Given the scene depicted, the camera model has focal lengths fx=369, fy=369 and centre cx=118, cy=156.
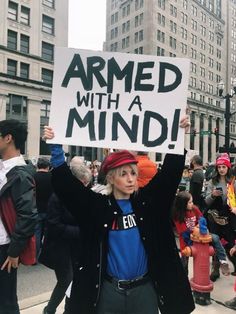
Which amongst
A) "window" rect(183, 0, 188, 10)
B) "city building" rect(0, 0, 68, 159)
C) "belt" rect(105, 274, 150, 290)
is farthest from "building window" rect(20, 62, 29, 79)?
"window" rect(183, 0, 188, 10)

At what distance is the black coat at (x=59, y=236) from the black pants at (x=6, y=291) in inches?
24.9

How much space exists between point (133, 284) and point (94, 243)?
35cm

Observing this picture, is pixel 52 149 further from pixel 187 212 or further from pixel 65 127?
pixel 187 212

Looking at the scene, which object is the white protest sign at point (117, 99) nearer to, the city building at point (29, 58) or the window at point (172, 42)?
the city building at point (29, 58)

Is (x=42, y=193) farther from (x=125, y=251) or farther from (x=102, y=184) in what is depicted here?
(x=125, y=251)

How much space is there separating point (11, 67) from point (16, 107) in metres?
3.93

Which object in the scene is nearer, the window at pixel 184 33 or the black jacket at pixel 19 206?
the black jacket at pixel 19 206

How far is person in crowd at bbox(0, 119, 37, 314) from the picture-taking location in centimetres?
287

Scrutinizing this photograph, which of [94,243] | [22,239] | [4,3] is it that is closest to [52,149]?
[94,243]

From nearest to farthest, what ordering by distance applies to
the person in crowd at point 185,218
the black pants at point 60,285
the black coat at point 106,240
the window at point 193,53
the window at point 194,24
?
the black coat at point 106,240, the black pants at point 60,285, the person in crowd at point 185,218, the window at point 193,53, the window at point 194,24

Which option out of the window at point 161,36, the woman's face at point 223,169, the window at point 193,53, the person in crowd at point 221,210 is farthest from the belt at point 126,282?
the window at point 193,53

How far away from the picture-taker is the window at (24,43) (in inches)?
1464

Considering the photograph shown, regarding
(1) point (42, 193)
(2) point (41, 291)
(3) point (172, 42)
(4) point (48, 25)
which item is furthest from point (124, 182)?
(3) point (172, 42)

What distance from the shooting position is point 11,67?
36281mm
